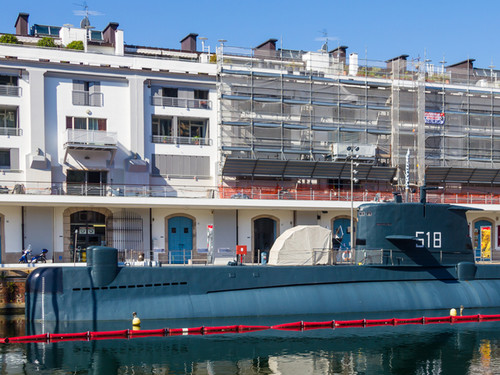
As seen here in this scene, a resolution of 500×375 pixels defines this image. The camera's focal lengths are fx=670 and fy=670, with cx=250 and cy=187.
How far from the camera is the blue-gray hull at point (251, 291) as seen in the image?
85.5ft

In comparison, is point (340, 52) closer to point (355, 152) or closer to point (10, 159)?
point (355, 152)

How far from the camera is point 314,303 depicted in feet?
94.5

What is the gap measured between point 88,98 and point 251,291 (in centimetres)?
2130

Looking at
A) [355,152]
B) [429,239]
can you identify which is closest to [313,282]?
[429,239]

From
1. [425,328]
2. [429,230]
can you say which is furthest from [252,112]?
[425,328]

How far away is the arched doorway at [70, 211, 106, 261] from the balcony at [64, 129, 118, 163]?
400cm

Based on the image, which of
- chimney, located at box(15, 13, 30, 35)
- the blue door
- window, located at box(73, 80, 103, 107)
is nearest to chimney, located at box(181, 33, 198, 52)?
chimney, located at box(15, 13, 30, 35)

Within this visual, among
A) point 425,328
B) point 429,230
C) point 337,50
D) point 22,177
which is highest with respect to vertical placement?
point 337,50

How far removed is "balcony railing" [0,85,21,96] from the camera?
4191cm

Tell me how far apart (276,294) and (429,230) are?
7.69 m

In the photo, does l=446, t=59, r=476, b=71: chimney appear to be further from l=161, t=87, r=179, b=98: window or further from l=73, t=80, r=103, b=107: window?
l=73, t=80, r=103, b=107: window

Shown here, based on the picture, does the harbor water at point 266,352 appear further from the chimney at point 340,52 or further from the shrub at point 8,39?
the chimney at point 340,52

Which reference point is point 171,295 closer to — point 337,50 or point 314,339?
point 314,339

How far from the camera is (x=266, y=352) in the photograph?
2392cm
